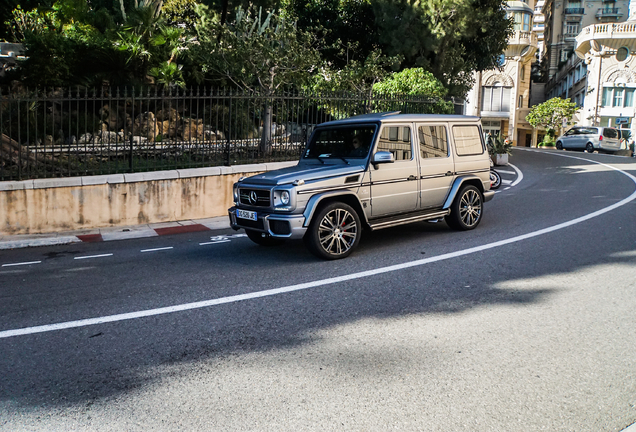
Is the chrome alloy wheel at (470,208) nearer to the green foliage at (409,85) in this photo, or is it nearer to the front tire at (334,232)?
the front tire at (334,232)

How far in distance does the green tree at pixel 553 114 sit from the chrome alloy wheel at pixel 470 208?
165 ft

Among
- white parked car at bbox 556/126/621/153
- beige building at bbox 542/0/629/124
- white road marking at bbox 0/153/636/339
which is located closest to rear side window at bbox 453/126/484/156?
white road marking at bbox 0/153/636/339

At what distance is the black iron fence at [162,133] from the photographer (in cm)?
1086

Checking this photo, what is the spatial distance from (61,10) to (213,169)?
46.5 ft

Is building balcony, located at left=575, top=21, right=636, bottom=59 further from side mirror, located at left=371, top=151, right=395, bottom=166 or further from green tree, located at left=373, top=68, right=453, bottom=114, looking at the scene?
side mirror, located at left=371, top=151, right=395, bottom=166

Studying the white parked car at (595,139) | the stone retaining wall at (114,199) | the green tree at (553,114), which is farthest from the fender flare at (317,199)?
the green tree at (553,114)

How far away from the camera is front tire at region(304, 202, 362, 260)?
7.62 meters

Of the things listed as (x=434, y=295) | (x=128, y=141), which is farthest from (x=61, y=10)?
(x=434, y=295)

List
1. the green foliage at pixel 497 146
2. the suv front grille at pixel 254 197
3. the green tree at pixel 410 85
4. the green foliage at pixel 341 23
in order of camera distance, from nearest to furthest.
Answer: the suv front grille at pixel 254 197 < the green tree at pixel 410 85 < the green foliage at pixel 497 146 < the green foliage at pixel 341 23

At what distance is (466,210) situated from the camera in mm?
9609

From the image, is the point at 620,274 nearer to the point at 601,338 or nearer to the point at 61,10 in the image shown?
the point at 601,338

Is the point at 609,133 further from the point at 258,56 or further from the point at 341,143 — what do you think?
the point at 341,143

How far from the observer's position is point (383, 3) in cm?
2253

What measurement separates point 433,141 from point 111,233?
5877 mm
